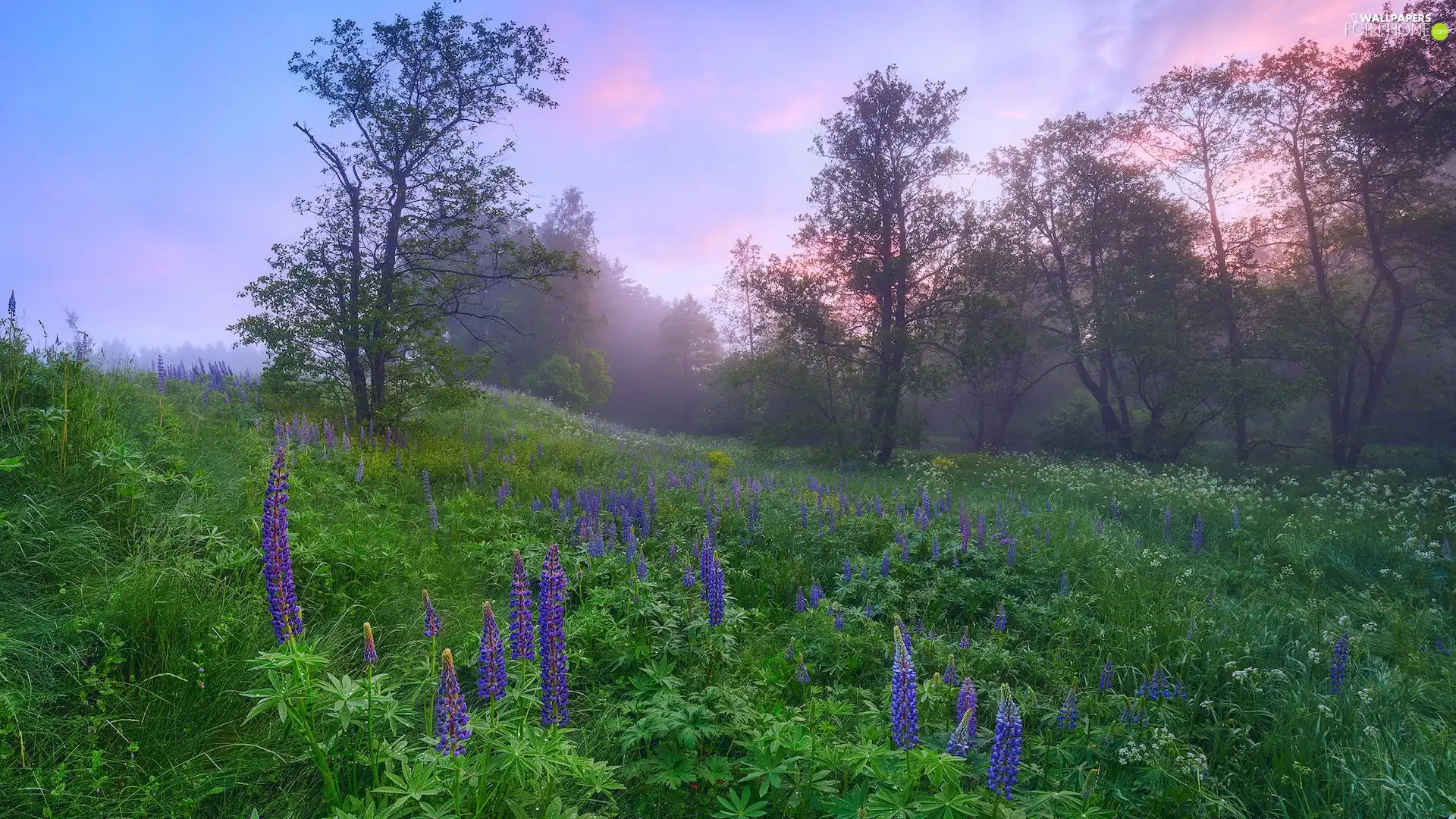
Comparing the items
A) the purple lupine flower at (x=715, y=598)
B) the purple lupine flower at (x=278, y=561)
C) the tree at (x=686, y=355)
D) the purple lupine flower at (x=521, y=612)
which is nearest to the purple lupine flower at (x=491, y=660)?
the purple lupine flower at (x=521, y=612)

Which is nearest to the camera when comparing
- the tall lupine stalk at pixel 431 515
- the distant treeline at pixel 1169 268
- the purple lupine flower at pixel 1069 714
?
the purple lupine flower at pixel 1069 714

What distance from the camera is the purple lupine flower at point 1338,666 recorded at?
415 centimetres

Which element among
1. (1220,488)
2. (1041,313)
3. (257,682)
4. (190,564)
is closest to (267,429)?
(190,564)

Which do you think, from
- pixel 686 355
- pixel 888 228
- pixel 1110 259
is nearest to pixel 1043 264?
pixel 1110 259

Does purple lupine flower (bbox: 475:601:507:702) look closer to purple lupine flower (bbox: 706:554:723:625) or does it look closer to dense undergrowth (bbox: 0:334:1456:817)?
dense undergrowth (bbox: 0:334:1456:817)

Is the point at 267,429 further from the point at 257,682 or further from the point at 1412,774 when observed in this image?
the point at 1412,774

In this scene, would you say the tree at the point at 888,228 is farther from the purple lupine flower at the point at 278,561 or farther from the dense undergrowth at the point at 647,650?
the purple lupine flower at the point at 278,561

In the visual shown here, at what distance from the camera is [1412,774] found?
3061 mm

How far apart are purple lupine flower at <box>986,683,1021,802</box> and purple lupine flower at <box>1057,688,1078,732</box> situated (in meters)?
1.22

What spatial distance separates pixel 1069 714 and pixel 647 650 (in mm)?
2384

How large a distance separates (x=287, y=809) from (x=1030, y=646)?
490 cm

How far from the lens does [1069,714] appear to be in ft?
10.9

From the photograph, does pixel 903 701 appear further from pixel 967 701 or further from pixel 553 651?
pixel 553 651

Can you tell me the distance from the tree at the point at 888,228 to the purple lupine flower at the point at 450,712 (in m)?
15.3
